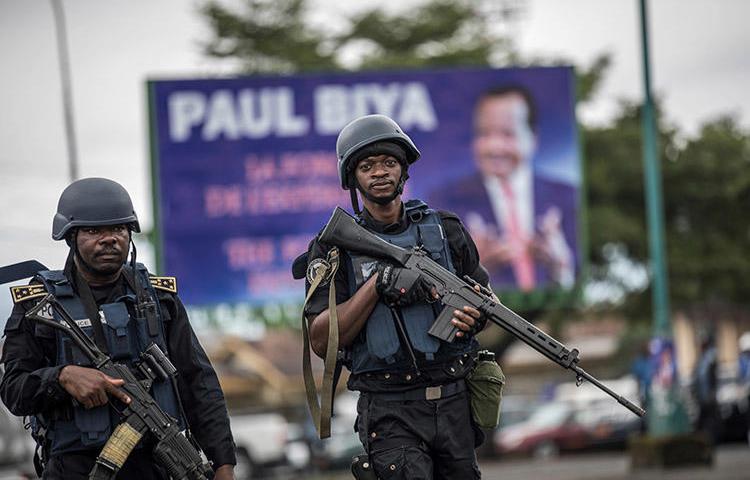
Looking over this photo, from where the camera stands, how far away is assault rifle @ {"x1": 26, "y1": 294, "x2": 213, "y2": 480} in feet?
16.9

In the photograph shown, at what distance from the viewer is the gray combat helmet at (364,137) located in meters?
5.67

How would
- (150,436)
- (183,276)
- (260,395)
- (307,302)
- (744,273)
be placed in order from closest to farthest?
(150,436) → (307,302) → (183,276) → (744,273) → (260,395)

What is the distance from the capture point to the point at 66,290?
5305 millimetres

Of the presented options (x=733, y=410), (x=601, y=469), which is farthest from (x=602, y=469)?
(x=733, y=410)

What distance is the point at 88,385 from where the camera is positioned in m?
5.10

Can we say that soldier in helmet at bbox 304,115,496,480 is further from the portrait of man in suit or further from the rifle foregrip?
the portrait of man in suit

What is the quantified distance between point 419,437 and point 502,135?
14736 mm

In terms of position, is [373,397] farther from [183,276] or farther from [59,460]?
[183,276]

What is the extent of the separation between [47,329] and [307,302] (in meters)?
0.95

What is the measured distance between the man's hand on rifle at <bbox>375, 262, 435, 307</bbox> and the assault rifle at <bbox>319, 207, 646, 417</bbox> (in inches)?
1.8

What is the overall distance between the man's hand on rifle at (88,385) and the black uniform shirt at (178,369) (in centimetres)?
5

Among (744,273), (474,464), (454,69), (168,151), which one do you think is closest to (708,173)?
(744,273)

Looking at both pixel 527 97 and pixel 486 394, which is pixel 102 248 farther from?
pixel 527 97

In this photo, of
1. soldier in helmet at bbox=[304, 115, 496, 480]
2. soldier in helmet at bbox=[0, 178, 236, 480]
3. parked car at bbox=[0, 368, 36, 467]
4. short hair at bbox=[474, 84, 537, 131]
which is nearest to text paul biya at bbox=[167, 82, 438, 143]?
short hair at bbox=[474, 84, 537, 131]
